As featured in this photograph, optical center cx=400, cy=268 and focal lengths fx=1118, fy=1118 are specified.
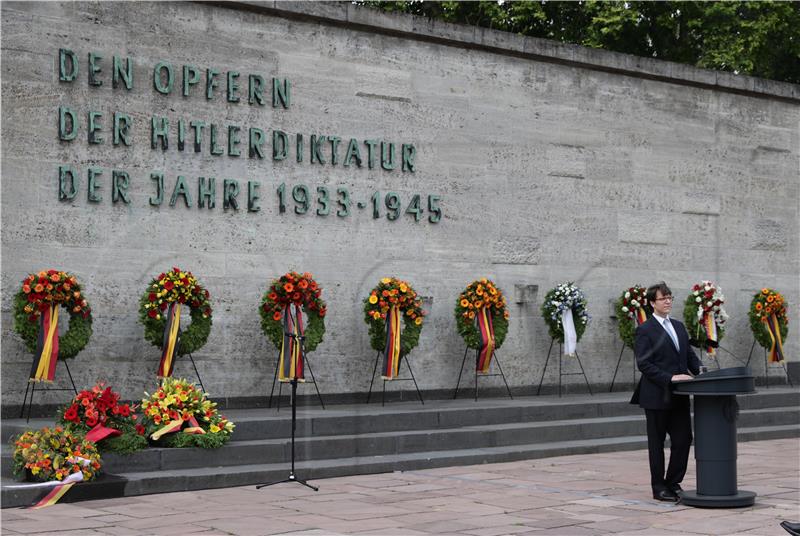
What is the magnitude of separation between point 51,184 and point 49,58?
1.46 metres

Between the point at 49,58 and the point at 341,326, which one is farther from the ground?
the point at 49,58

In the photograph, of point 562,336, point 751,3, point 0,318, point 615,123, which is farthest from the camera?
point 751,3

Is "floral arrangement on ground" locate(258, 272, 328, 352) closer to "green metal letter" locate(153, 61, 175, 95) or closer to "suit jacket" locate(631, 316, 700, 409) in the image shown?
"green metal letter" locate(153, 61, 175, 95)

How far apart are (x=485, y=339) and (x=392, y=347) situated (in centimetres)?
153

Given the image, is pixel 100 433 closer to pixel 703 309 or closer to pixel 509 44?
pixel 509 44

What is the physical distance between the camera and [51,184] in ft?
41.9

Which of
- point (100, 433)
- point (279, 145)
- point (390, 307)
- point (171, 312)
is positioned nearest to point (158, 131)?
point (279, 145)

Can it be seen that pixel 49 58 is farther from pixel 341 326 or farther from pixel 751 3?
pixel 751 3

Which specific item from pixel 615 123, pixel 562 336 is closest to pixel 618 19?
pixel 615 123

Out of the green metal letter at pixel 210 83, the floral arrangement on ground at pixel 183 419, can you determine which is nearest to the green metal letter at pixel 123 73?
the green metal letter at pixel 210 83

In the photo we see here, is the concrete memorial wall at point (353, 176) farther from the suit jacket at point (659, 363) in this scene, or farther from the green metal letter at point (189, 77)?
the suit jacket at point (659, 363)

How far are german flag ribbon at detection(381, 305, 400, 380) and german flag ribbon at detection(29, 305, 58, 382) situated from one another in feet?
13.6

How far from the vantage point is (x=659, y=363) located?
970 cm

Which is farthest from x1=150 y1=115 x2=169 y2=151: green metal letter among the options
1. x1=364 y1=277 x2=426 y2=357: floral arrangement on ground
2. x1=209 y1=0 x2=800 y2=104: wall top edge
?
x1=364 y1=277 x2=426 y2=357: floral arrangement on ground
